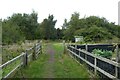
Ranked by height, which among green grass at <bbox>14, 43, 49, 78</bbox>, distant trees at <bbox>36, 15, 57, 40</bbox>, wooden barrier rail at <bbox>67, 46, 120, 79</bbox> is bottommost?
green grass at <bbox>14, 43, 49, 78</bbox>

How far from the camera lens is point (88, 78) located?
12609mm

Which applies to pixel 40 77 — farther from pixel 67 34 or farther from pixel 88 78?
pixel 67 34

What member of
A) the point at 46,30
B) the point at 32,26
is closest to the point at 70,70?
the point at 32,26

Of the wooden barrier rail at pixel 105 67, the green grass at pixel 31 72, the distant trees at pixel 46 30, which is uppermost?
the distant trees at pixel 46 30

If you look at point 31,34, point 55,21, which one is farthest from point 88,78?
point 55,21

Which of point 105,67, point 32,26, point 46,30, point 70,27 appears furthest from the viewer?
point 46,30

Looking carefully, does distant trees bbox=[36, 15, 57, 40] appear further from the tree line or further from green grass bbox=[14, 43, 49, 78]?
green grass bbox=[14, 43, 49, 78]

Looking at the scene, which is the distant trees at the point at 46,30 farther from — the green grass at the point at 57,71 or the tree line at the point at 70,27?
the green grass at the point at 57,71

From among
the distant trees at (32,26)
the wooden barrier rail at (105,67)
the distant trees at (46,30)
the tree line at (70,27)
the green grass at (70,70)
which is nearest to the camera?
the wooden barrier rail at (105,67)

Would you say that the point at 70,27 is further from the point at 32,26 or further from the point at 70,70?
the point at 70,70

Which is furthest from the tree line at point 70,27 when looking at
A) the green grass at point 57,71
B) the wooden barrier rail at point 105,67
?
the wooden barrier rail at point 105,67

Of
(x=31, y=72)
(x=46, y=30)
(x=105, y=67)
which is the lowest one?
(x=31, y=72)

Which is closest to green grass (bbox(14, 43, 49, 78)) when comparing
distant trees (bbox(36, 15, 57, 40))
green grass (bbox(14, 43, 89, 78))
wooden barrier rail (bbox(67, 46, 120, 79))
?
green grass (bbox(14, 43, 89, 78))

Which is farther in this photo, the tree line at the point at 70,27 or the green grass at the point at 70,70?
the tree line at the point at 70,27
